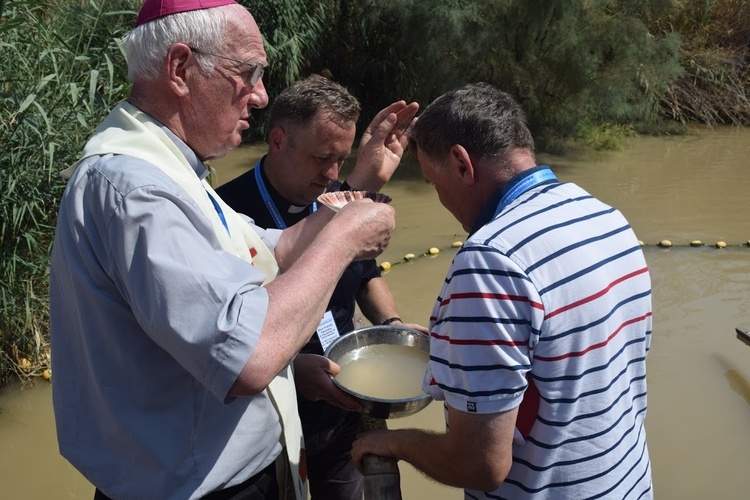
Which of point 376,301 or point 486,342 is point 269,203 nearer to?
point 376,301

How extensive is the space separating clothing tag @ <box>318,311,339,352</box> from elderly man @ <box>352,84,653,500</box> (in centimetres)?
76

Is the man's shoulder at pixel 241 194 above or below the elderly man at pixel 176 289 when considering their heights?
below

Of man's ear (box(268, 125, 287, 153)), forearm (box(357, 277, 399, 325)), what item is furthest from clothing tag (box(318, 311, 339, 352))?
man's ear (box(268, 125, 287, 153))

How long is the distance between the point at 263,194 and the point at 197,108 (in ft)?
3.63

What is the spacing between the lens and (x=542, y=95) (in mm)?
10195

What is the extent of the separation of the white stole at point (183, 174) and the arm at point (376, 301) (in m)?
1.02

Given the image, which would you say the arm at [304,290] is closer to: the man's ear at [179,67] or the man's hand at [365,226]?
the man's hand at [365,226]

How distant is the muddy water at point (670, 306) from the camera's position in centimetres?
374

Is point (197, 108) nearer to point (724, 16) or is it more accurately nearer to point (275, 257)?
point (275, 257)

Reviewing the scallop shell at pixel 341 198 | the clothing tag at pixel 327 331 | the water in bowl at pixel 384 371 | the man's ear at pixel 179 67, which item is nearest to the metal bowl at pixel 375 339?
the water in bowl at pixel 384 371

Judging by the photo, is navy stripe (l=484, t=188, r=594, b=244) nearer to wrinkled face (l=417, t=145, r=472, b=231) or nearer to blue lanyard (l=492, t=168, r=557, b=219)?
blue lanyard (l=492, t=168, r=557, b=219)

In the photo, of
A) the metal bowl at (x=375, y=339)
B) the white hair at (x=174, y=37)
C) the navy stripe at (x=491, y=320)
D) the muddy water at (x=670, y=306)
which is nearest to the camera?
the navy stripe at (x=491, y=320)

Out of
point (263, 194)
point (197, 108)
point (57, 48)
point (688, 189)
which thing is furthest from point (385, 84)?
point (197, 108)

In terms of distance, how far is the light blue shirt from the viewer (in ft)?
3.98
